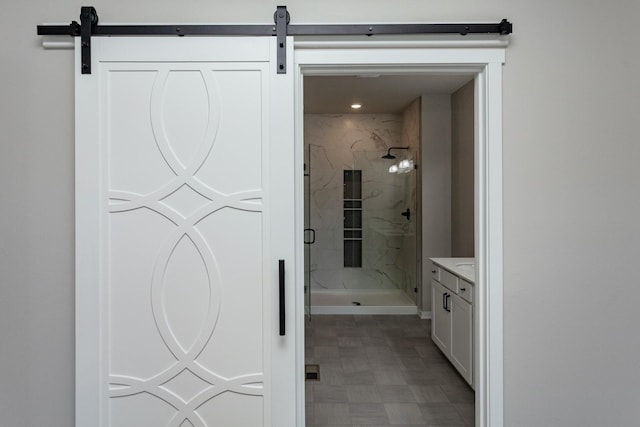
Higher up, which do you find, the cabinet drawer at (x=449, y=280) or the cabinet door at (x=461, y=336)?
the cabinet drawer at (x=449, y=280)

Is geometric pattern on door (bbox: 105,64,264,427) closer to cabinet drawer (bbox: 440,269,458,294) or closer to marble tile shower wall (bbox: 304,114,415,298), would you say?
cabinet drawer (bbox: 440,269,458,294)

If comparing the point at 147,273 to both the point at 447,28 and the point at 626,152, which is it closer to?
the point at 447,28

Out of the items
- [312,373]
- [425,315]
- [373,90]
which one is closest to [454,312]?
[312,373]

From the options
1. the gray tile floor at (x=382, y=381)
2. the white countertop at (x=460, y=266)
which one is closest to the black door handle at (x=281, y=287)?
the gray tile floor at (x=382, y=381)

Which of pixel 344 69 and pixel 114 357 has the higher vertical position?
pixel 344 69

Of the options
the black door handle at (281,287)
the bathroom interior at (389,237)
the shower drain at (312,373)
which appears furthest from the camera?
the shower drain at (312,373)

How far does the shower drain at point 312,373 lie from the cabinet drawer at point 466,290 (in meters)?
1.32

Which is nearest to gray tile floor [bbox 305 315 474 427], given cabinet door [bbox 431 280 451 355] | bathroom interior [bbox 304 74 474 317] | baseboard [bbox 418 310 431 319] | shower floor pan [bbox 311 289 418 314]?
cabinet door [bbox 431 280 451 355]

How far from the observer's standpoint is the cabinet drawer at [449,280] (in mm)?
3059

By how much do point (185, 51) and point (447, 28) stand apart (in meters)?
1.12

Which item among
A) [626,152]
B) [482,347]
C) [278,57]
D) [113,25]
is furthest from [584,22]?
[113,25]

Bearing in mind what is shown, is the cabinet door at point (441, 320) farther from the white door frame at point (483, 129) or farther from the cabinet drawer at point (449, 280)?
the white door frame at point (483, 129)

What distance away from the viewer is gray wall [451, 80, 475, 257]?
4.10 metres

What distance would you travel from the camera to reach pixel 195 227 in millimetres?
1676
